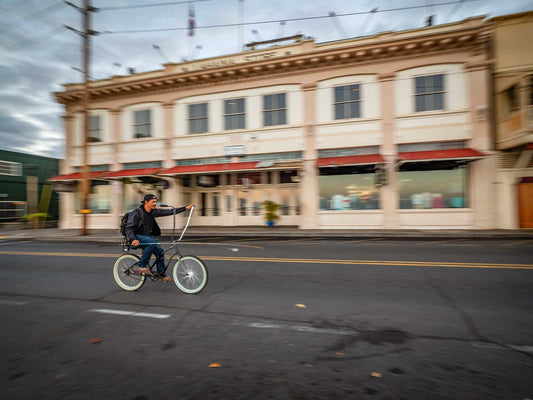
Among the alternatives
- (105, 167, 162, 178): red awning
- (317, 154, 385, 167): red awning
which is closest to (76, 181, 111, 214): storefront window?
(105, 167, 162, 178): red awning

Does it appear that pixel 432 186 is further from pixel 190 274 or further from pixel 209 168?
pixel 190 274

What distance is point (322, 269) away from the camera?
6.53 metres

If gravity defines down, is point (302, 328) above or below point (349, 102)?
below

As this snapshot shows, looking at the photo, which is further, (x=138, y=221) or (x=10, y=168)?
(x=10, y=168)

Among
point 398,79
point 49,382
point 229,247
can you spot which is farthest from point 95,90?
point 49,382

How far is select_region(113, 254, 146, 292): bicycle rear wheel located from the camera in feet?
17.6

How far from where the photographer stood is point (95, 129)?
790 inches

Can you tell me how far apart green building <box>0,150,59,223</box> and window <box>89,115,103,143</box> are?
802 cm

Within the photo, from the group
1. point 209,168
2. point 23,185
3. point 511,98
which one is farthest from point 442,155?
point 23,185

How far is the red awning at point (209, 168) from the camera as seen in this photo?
15.6 meters

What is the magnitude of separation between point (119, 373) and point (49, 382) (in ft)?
1.87

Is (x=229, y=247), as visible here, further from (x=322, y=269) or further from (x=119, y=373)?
(x=119, y=373)

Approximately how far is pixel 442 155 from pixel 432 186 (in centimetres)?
190

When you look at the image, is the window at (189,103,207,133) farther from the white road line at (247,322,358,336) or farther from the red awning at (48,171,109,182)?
the white road line at (247,322,358,336)
